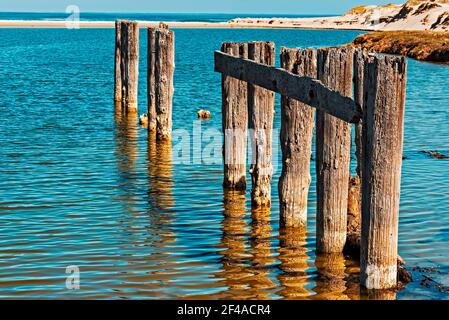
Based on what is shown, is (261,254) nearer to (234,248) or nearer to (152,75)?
(234,248)

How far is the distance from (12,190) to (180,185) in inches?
122

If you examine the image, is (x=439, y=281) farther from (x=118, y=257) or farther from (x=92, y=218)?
(x=92, y=218)

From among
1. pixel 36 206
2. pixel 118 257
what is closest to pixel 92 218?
pixel 36 206

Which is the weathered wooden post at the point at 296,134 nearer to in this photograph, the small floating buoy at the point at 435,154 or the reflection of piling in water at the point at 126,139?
the reflection of piling in water at the point at 126,139

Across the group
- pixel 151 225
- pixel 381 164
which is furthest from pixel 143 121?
pixel 381 164

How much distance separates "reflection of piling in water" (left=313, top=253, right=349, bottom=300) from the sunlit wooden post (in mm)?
15474

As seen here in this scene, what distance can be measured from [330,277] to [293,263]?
→ 758mm

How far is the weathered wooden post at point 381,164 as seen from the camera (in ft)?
28.4

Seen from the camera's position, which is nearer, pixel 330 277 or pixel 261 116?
pixel 330 277

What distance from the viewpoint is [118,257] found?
11422 mm

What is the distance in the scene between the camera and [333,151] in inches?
414

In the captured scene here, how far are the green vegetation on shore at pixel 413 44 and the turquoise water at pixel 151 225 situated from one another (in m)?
25.6

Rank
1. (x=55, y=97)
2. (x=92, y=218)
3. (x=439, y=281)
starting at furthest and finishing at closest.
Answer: (x=55, y=97), (x=92, y=218), (x=439, y=281)
